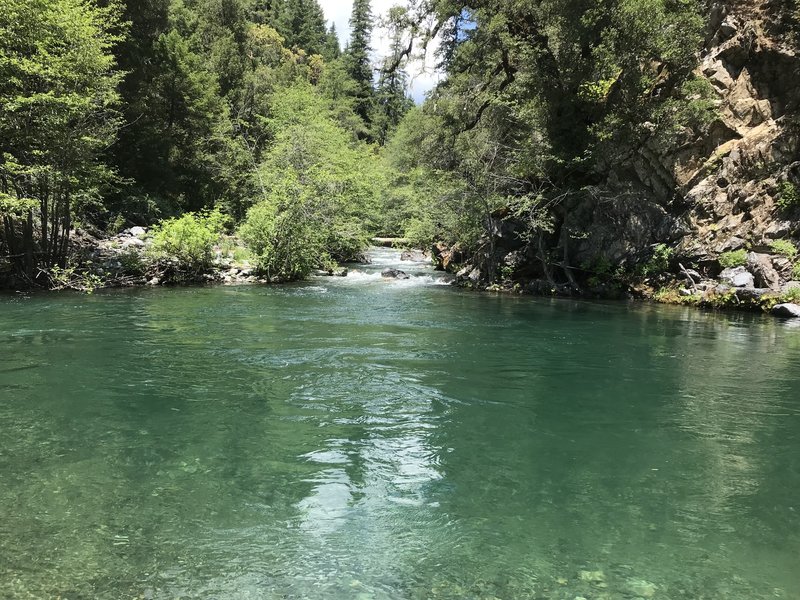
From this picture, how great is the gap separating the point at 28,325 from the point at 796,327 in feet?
61.2

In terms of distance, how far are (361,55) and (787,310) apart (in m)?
73.7

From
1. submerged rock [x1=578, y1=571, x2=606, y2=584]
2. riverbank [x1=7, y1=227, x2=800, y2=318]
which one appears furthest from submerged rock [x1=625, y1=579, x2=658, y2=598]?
riverbank [x1=7, y1=227, x2=800, y2=318]

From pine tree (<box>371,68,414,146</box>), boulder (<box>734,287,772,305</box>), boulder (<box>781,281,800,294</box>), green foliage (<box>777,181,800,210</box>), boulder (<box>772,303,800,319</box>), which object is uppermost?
pine tree (<box>371,68,414,146</box>)

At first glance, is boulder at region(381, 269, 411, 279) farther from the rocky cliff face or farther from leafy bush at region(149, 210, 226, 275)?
leafy bush at region(149, 210, 226, 275)

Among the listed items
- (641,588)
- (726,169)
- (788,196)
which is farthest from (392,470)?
(726,169)

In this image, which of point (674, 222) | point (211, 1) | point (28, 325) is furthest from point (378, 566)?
point (211, 1)

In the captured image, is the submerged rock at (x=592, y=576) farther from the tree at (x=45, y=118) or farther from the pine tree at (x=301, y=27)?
the pine tree at (x=301, y=27)

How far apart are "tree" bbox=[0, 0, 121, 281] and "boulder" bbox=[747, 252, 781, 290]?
22.0 m

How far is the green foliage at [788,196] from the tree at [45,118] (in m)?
23.1

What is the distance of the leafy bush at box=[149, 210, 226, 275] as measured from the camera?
2166cm

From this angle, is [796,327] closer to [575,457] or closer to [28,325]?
[575,457]

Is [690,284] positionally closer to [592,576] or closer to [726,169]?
[726,169]

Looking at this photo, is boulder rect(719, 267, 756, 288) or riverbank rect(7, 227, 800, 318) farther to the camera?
boulder rect(719, 267, 756, 288)

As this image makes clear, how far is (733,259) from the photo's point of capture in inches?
754
